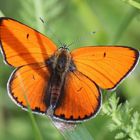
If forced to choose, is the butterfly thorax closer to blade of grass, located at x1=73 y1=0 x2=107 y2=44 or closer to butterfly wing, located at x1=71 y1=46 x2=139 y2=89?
butterfly wing, located at x1=71 y1=46 x2=139 y2=89

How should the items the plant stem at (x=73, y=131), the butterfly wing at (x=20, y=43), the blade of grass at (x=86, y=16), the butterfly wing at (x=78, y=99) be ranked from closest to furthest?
the plant stem at (x=73, y=131) < the butterfly wing at (x=78, y=99) < the butterfly wing at (x=20, y=43) < the blade of grass at (x=86, y=16)

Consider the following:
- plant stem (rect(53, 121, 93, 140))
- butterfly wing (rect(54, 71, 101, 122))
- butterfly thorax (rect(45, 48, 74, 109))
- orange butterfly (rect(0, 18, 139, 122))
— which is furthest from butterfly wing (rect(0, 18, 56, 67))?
plant stem (rect(53, 121, 93, 140))

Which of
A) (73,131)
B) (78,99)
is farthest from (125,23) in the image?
(73,131)

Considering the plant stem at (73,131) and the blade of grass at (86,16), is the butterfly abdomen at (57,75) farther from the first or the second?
the blade of grass at (86,16)

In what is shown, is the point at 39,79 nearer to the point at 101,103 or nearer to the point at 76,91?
the point at 76,91

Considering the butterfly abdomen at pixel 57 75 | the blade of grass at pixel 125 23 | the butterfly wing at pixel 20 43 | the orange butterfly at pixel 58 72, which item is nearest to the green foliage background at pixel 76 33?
the blade of grass at pixel 125 23

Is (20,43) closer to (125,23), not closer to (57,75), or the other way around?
A: (57,75)

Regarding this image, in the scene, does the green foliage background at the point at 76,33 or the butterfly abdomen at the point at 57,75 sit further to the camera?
the green foliage background at the point at 76,33
